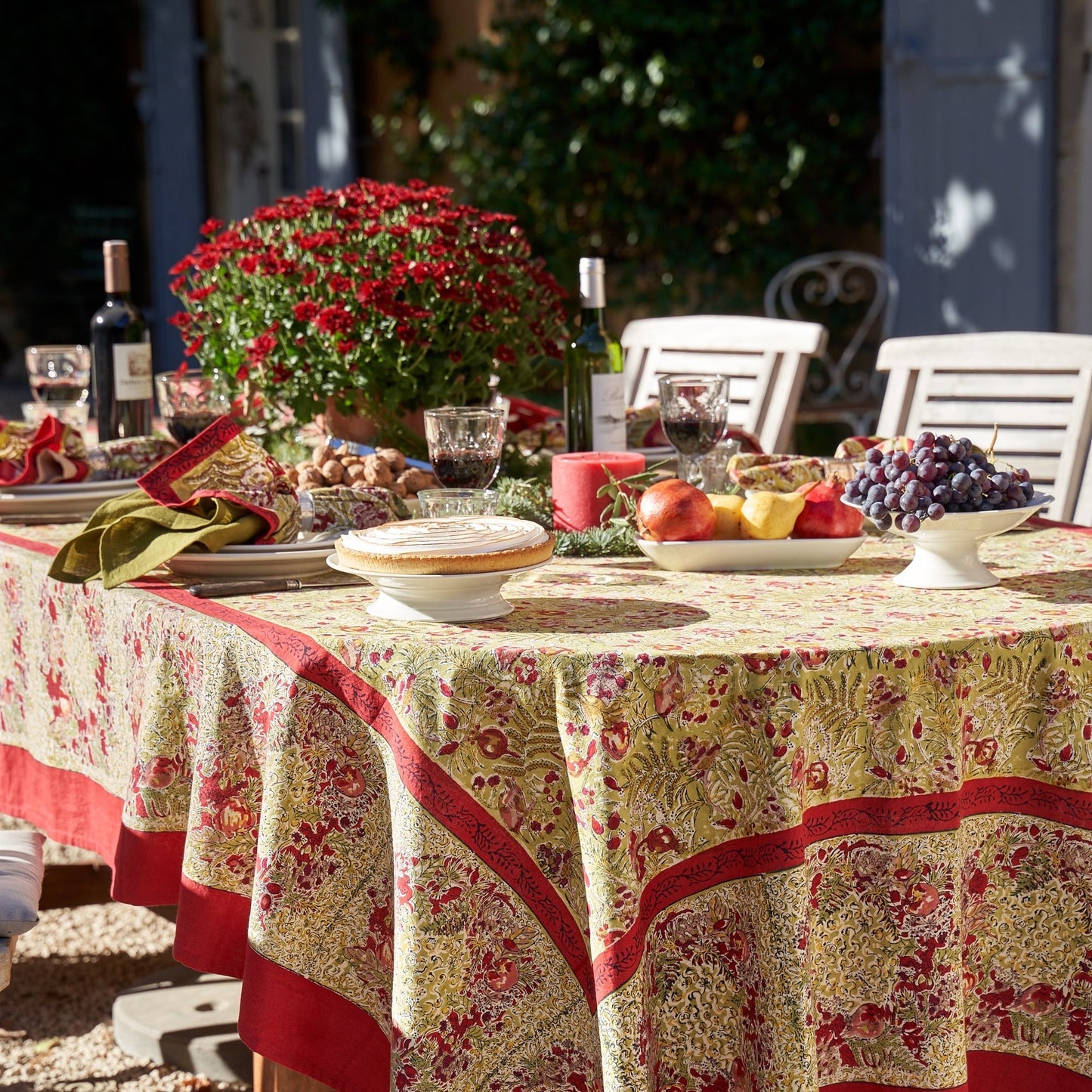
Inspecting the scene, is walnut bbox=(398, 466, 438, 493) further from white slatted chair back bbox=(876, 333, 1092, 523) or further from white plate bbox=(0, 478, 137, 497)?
white slatted chair back bbox=(876, 333, 1092, 523)

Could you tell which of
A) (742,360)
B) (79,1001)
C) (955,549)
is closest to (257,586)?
(955,549)

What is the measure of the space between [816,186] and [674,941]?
5.63m

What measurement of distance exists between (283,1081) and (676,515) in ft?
2.42

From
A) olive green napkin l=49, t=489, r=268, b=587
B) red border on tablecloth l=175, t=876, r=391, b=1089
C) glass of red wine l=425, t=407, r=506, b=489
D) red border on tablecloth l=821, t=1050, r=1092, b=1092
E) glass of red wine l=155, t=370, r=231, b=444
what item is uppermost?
glass of red wine l=155, t=370, r=231, b=444

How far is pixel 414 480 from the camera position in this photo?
212 cm

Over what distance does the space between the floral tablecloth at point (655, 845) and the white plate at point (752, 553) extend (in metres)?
0.20

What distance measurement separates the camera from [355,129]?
25.8 ft

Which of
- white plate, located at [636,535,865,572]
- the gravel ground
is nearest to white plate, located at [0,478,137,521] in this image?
the gravel ground

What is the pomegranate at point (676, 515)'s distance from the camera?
69.5 inches

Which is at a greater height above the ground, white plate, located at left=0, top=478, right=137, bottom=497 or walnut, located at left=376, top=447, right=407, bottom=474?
walnut, located at left=376, top=447, right=407, bottom=474

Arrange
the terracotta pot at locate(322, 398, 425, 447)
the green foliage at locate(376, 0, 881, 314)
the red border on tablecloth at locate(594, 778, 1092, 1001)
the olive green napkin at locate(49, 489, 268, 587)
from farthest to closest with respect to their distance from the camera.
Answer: the green foliage at locate(376, 0, 881, 314) < the terracotta pot at locate(322, 398, 425, 447) < the olive green napkin at locate(49, 489, 268, 587) < the red border on tablecloth at locate(594, 778, 1092, 1001)

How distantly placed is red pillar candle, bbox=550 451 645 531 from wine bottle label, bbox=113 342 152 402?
0.96 meters

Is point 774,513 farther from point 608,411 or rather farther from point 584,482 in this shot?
point 608,411

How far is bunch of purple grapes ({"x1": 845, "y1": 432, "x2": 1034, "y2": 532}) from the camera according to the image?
5.24ft
